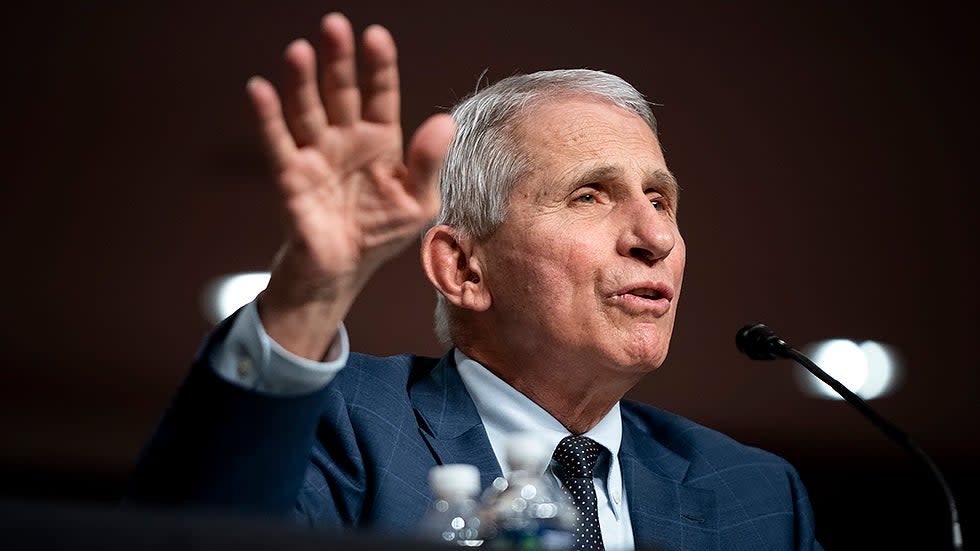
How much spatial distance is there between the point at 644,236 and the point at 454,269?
297 mm

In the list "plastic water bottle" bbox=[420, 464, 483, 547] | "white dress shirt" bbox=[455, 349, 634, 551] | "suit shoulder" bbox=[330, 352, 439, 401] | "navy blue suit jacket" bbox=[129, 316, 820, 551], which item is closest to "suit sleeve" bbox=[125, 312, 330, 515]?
"navy blue suit jacket" bbox=[129, 316, 820, 551]

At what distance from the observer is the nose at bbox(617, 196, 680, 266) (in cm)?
161

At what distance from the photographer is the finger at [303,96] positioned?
990 millimetres

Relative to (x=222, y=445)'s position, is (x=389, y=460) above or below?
below

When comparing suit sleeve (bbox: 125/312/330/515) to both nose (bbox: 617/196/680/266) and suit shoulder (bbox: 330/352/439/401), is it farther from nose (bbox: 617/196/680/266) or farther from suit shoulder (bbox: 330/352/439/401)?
nose (bbox: 617/196/680/266)

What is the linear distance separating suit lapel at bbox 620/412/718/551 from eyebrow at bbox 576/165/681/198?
365mm

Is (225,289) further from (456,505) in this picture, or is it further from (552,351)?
(456,505)

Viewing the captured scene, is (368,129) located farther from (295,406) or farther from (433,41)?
(433,41)

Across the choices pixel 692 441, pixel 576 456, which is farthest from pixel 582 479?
pixel 692 441

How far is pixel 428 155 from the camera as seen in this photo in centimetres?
105

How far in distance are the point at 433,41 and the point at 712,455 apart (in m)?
3.08

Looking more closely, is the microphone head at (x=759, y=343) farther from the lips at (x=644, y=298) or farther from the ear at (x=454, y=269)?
the ear at (x=454, y=269)

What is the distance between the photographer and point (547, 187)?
169cm

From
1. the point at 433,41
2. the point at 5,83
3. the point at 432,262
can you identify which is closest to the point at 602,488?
the point at 432,262
